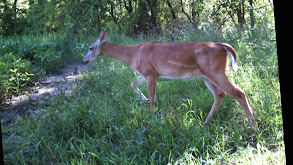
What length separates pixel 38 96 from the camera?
5.96 metres

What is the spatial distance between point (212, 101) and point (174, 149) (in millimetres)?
1480

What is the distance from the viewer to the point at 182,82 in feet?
18.4

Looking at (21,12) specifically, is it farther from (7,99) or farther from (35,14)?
(7,99)

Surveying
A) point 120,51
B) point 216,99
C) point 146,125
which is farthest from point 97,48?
point 216,99

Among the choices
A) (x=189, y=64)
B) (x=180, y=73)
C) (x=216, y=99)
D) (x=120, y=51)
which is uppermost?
(x=120, y=51)

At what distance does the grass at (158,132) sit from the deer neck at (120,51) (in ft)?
2.15

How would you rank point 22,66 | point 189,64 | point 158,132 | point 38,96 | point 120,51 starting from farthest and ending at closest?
1. point 22,66
2. point 38,96
3. point 120,51
4. point 189,64
5. point 158,132

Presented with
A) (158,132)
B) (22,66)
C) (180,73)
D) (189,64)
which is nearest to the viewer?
(158,132)

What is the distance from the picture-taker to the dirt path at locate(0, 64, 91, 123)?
16.9 ft

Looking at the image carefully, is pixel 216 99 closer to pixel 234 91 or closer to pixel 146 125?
pixel 234 91

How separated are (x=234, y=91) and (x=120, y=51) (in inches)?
92.2

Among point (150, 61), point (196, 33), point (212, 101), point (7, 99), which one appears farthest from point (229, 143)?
point (196, 33)

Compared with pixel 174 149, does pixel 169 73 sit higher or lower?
higher

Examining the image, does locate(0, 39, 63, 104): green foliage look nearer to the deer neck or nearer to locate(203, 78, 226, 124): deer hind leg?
the deer neck
